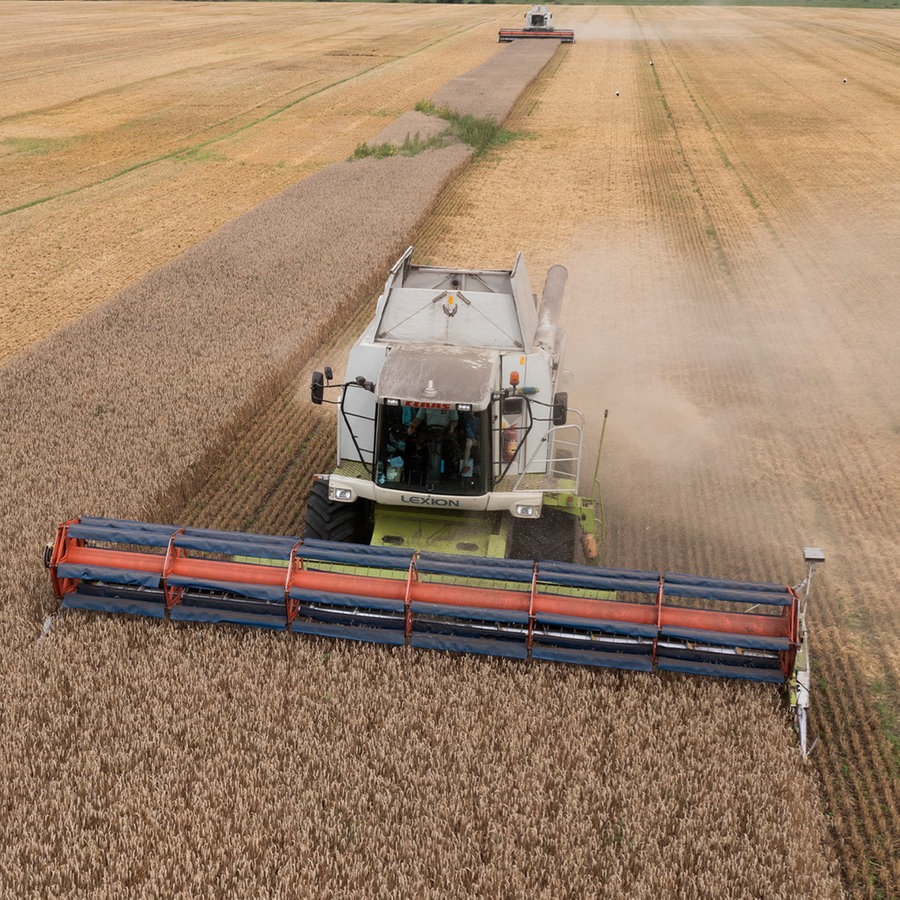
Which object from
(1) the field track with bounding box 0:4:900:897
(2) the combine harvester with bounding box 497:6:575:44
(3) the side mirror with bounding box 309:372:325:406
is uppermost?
(2) the combine harvester with bounding box 497:6:575:44

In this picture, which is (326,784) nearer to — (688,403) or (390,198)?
(688,403)

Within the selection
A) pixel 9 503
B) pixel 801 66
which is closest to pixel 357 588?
pixel 9 503

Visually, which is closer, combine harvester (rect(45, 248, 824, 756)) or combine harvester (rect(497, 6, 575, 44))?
combine harvester (rect(45, 248, 824, 756))

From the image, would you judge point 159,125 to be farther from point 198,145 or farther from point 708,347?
point 708,347

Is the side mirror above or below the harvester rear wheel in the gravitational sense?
above

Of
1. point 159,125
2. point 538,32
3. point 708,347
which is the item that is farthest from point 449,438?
point 538,32

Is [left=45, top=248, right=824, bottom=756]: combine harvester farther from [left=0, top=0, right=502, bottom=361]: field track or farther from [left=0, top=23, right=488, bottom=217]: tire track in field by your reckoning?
[left=0, top=23, right=488, bottom=217]: tire track in field

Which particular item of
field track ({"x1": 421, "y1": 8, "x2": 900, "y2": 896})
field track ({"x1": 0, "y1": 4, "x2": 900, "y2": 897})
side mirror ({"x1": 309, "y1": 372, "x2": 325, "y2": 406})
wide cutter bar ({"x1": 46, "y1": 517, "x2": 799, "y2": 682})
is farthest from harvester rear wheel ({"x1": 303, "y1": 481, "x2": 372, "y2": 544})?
field track ({"x1": 421, "y1": 8, "x2": 900, "y2": 896})
